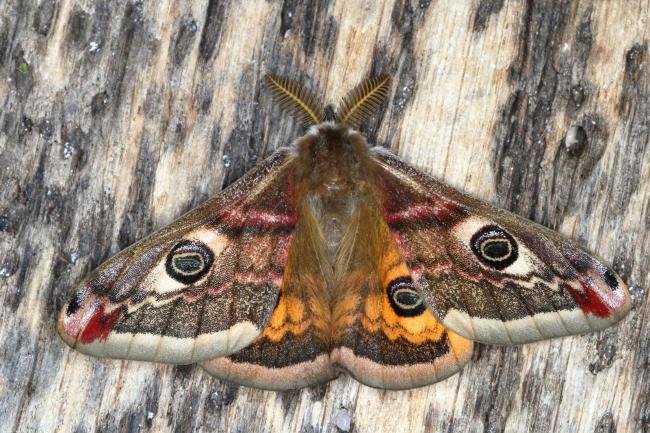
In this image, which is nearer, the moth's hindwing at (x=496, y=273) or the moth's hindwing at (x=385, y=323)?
the moth's hindwing at (x=496, y=273)

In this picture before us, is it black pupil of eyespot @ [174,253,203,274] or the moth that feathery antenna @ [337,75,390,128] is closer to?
the moth

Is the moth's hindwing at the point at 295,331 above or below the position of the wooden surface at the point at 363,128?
below

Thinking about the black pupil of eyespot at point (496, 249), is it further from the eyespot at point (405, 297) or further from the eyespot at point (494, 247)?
the eyespot at point (405, 297)

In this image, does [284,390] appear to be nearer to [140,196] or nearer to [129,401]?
[129,401]

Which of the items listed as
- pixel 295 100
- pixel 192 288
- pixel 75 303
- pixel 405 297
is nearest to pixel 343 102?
pixel 295 100

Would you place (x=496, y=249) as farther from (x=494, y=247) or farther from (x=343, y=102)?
(x=343, y=102)

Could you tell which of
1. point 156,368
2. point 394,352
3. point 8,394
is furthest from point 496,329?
point 8,394

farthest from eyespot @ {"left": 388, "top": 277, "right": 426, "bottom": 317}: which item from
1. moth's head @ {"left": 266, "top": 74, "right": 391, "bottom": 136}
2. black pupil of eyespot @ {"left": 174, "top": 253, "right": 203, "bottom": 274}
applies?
black pupil of eyespot @ {"left": 174, "top": 253, "right": 203, "bottom": 274}

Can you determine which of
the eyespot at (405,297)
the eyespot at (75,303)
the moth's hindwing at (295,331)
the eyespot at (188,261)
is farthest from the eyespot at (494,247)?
the eyespot at (75,303)
